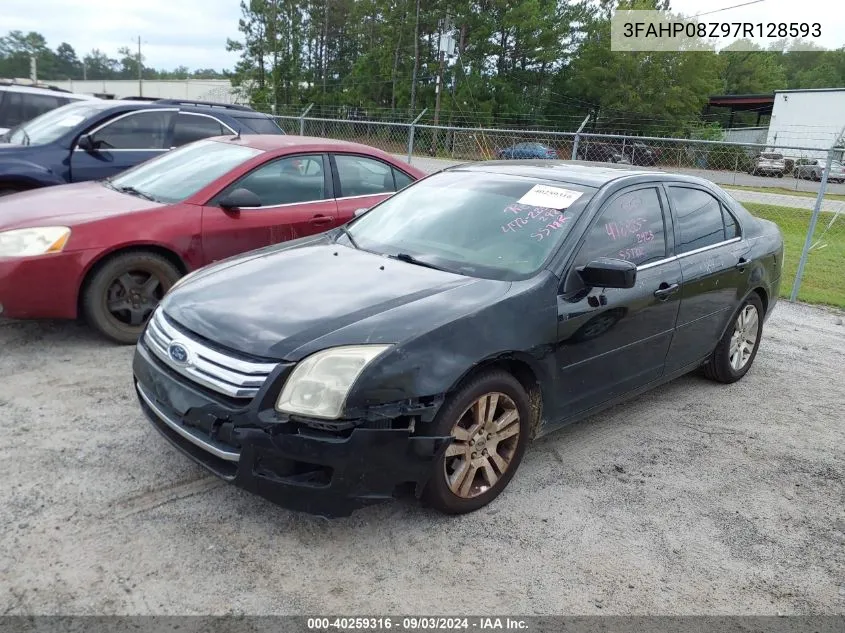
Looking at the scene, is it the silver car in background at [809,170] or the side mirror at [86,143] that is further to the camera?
the silver car in background at [809,170]

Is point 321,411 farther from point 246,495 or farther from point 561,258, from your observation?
point 561,258

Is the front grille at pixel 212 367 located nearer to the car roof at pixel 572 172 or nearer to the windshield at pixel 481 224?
the windshield at pixel 481 224

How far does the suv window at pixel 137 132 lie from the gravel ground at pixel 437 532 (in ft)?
11.5

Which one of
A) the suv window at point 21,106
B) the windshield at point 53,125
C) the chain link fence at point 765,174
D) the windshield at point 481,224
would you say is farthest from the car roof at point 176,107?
the windshield at point 481,224

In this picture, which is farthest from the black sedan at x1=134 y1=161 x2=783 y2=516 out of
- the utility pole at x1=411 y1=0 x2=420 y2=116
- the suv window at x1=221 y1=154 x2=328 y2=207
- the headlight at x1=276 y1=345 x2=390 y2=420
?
the utility pole at x1=411 y1=0 x2=420 y2=116

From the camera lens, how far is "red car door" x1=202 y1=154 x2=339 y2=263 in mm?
5203

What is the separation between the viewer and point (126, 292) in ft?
16.2

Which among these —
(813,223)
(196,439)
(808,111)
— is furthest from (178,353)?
(808,111)

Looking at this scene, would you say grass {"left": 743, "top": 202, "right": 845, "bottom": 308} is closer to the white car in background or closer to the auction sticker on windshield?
the auction sticker on windshield

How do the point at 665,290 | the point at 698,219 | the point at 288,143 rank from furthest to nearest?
the point at 288,143
the point at 698,219
the point at 665,290

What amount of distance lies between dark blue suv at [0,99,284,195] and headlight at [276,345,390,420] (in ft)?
17.1

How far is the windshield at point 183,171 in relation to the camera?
531cm

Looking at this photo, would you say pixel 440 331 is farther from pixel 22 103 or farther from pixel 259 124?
pixel 22 103

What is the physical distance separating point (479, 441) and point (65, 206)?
362 cm
